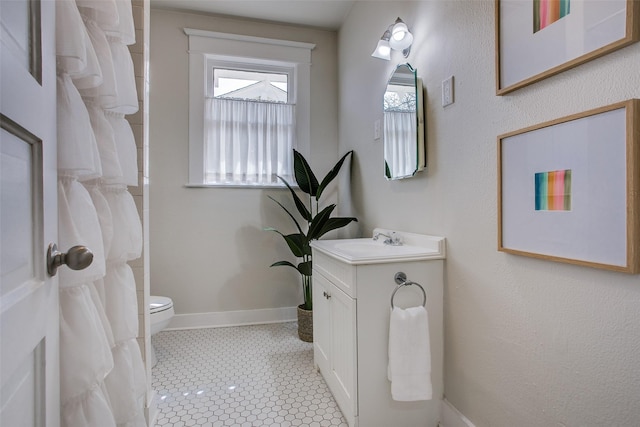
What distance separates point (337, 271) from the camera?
1.61 meters

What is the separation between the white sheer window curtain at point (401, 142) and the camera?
1.72m

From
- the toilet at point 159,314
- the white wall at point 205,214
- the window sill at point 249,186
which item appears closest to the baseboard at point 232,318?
the white wall at point 205,214

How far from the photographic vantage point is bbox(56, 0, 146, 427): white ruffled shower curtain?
76 cm

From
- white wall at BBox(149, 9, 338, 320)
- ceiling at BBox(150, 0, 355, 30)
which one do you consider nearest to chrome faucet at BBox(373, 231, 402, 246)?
white wall at BBox(149, 9, 338, 320)

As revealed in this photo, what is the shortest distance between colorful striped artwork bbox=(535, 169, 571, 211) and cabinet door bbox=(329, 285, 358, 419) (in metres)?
0.80

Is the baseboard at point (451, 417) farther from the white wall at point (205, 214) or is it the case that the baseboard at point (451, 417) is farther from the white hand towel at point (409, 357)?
the white wall at point (205, 214)

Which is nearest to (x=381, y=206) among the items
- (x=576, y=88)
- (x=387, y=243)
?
(x=387, y=243)

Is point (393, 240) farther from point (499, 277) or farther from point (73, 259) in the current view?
point (73, 259)

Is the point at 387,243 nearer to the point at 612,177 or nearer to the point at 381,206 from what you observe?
the point at 381,206

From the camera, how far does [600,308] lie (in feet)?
2.86

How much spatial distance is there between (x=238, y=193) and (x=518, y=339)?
92.2 inches

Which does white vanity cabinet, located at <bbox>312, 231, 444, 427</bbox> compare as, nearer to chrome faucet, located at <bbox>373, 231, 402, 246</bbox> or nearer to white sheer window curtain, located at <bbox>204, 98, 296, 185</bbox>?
chrome faucet, located at <bbox>373, 231, 402, 246</bbox>

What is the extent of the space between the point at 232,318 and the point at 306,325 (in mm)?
775

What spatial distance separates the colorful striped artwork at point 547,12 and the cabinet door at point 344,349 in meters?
1.19
